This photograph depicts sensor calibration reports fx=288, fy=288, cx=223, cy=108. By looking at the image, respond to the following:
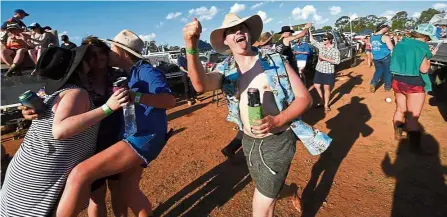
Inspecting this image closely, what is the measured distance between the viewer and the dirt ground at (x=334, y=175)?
10.8ft

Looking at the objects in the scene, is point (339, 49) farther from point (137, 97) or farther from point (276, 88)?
point (137, 97)

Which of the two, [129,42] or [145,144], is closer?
[145,144]

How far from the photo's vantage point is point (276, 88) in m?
2.06

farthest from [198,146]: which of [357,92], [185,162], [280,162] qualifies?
[357,92]

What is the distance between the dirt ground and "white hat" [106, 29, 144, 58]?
1.99 meters

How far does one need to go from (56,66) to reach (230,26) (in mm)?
1202

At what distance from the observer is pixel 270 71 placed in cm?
209

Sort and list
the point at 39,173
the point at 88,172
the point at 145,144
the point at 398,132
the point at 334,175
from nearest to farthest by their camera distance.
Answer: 1. the point at 39,173
2. the point at 88,172
3. the point at 145,144
4. the point at 334,175
5. the point at 398,132

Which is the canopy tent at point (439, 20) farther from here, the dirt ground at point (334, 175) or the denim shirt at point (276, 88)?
the denim shirt at point (276, 88)

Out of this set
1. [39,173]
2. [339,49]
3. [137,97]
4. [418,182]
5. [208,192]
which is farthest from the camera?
[339,49]

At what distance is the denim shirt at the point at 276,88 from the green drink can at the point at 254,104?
1.39 feet

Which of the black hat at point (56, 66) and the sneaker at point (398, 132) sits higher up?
the black hat at point (56, 66)

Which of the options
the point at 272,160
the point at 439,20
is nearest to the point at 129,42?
the point at 272,160

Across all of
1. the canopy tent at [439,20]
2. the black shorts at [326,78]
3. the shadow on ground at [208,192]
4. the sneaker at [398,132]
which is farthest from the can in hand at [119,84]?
the canopy tent at [439,20]
